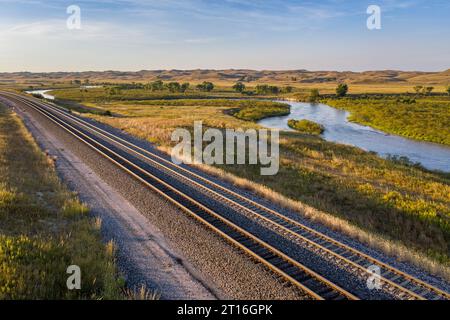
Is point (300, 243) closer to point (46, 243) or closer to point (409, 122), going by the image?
point (46, 243)

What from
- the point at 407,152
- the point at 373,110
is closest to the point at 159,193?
the point at 407,152

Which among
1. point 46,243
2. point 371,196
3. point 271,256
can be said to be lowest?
point 371,196

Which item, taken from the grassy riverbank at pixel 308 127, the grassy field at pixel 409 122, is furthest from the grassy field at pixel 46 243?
the grassy field at pixel 409 122

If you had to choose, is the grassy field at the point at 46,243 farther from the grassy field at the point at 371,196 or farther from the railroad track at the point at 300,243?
the grassy field at the point at 371,196

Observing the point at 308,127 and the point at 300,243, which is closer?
the point at 300,243

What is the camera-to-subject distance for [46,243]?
10.6m

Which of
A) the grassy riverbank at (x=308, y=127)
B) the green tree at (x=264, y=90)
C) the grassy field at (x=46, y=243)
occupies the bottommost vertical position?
the grassy field at (x=46, y=243)

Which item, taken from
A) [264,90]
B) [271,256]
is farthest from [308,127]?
[264,90]

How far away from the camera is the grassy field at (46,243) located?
849 cm
